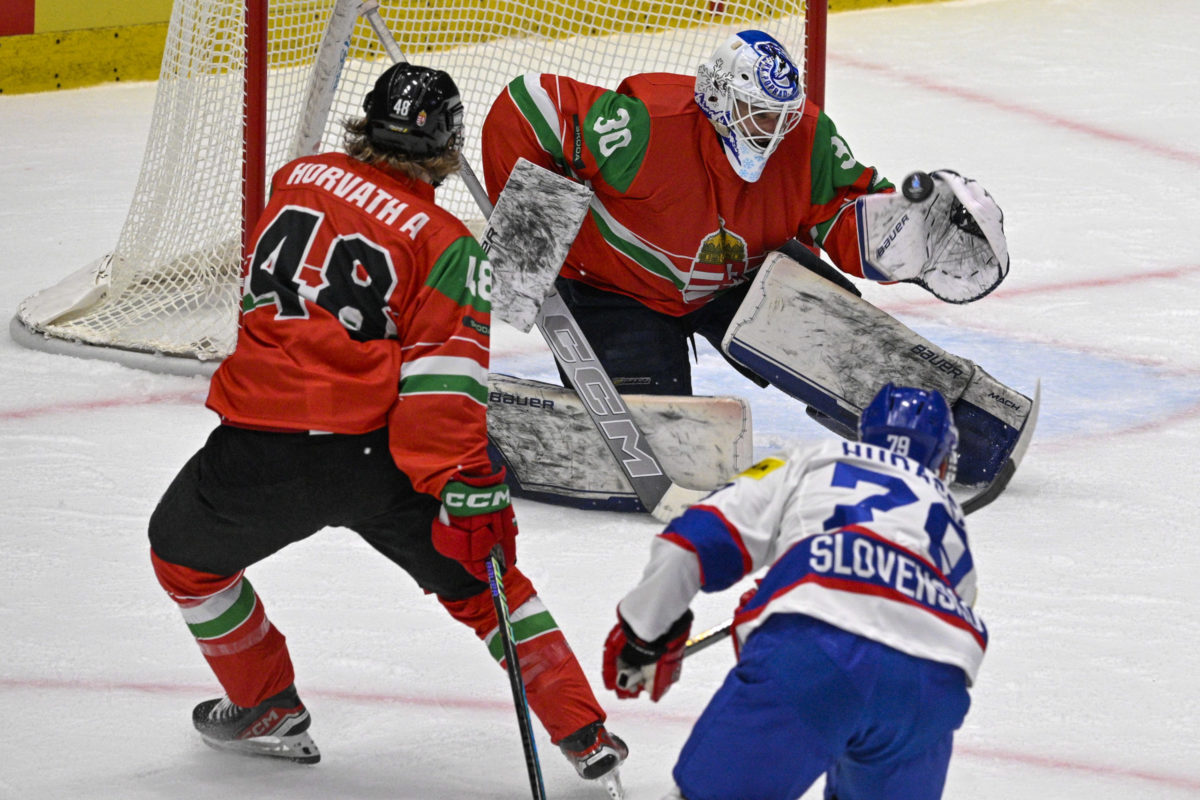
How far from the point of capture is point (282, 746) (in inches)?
102

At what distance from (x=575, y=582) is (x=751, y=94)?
3.42ft

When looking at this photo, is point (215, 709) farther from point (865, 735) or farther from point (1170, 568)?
point (1170, 568)

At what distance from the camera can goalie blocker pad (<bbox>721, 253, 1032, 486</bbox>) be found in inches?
142

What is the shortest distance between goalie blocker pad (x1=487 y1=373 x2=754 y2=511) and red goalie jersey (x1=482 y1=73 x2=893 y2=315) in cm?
28

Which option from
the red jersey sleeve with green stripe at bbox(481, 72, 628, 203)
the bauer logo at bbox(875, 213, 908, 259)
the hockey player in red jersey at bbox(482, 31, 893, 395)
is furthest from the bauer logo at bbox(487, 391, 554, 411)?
the bauer logo at bbox(875, 213, 908, 259)

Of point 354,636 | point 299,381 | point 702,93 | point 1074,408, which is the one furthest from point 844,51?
point 299,381

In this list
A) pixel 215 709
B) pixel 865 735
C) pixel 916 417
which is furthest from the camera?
pixel 215 709

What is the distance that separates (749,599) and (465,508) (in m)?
0.50

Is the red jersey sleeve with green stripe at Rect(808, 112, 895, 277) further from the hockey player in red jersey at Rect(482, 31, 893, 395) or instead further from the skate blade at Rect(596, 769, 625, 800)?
the skate blade at Rect(596, 769, 625, 800)

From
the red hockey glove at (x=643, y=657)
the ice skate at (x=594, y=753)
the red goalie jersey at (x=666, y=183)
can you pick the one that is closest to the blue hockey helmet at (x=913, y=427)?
the red hockey glove at (x=643, y=657)

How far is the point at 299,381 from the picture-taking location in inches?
90.4

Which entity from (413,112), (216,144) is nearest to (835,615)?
(413,112)

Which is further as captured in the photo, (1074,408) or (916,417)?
(1074,408)

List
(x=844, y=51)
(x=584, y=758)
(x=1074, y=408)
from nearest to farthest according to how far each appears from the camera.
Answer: (x=584, y=758) < (x=1074, y=408) < (x=844, y=51)
